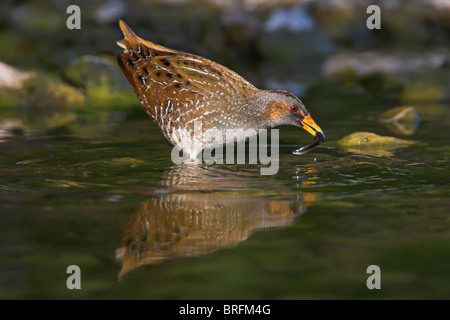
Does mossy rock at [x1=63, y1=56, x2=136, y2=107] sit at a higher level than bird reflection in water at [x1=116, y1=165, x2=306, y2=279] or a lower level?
higher

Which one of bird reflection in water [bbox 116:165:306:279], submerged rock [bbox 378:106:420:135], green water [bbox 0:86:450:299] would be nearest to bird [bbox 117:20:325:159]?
green water [bbox 0:86:450:299]

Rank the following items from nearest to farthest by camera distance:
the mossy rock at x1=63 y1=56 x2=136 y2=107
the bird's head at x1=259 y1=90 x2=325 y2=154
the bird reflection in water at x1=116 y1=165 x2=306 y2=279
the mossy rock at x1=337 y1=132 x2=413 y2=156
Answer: the bird reflection in water at x1=116 y1=165 x2=306 y2=279
the bird's head at x1=259 y1=90 x2=325 y2=154
the mossy rock at x1=337 y1=132 x2=413 y2=156
the mossy rock at x1=63 y1=56 x2=136 y2=107

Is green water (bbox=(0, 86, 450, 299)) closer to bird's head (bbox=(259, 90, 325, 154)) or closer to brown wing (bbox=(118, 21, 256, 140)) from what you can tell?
bird's head (bbox=(259, 90, 325, 154))

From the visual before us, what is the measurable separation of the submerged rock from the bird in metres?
3.02

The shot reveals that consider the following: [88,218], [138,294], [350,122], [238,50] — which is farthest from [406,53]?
[138,294]

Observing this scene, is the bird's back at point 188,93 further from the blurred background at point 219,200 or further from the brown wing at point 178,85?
the blurred background at point 219,200

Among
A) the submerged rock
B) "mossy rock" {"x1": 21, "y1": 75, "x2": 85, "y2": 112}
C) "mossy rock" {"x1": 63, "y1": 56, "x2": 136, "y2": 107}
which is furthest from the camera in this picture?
"mossy rock" {"x1": 63, "y1": 56, "x2": 136, "y2": 107}

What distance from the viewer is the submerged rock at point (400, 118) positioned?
1138cm

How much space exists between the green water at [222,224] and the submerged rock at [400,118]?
1.69 m

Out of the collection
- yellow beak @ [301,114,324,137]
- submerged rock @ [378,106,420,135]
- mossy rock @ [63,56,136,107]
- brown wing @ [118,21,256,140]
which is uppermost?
mossy rock @ [63,56,136,107]

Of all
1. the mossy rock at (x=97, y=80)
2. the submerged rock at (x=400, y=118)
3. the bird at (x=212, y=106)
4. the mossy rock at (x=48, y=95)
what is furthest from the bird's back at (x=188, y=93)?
the mossy rock at (x=97, y=80)

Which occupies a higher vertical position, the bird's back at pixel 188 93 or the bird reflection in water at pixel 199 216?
the bird's back at pixel 188 93

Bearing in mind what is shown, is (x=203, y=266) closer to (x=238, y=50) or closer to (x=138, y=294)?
(x=138, y=294)

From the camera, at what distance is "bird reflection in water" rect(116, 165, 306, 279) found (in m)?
5.72
